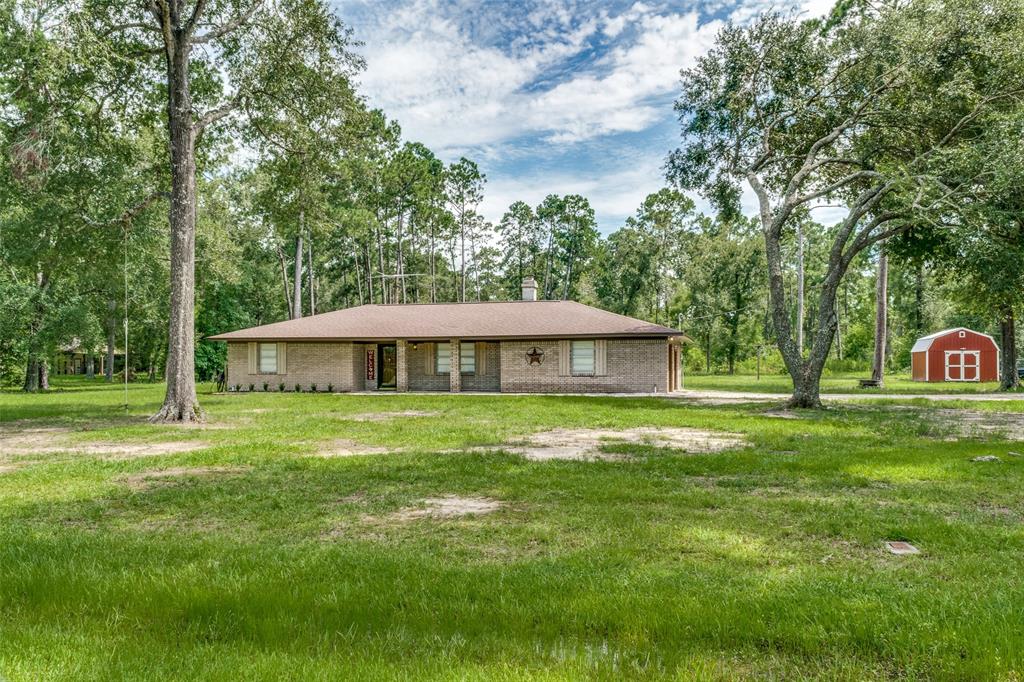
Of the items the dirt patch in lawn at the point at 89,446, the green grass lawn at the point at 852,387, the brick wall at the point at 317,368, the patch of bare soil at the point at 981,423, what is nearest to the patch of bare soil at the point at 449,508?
the dirt patch in lawn at the point at 89,446

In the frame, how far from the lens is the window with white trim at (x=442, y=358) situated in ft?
83.6

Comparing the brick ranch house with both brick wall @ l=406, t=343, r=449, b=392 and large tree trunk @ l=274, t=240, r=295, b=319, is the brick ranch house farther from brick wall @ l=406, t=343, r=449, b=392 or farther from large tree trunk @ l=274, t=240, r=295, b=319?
large tree trunk @ l=274, t=240, r=295, b=319

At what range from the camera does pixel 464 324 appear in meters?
25.5

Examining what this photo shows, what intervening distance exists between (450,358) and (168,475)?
59.9ft

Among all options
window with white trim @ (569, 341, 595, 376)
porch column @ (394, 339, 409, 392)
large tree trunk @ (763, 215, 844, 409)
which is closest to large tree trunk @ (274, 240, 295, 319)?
porch column @ (394, 339, 409, 392)

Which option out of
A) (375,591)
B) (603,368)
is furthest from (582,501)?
(603,368)

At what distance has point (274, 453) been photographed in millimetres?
8656

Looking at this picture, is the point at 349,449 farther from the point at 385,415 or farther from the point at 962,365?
the point at 962,365

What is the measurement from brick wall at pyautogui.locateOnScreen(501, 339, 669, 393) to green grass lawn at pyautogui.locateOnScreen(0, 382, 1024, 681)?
14.8 m

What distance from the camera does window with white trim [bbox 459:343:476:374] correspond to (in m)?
25.2

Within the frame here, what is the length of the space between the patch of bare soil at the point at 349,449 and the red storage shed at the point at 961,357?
1297 inches

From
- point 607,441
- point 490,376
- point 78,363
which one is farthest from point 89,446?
point 78,363

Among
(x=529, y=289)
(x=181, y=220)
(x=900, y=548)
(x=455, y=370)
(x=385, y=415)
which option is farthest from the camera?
(x=529, y=289)

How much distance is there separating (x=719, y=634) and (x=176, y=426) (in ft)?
40.0
